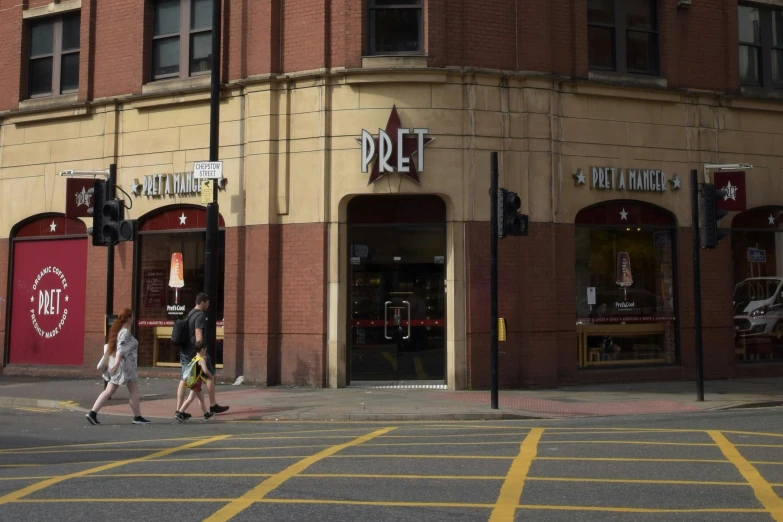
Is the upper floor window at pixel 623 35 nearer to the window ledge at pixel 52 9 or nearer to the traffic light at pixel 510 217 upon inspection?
the traffic light at pixel 510 217

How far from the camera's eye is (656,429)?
12.0 meters

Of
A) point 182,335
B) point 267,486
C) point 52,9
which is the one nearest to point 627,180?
point 182,335

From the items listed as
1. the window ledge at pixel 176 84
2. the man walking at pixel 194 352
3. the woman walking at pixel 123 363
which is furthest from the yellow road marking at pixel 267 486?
the window ledge at pixel 176 84

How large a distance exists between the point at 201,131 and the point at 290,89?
229 cm

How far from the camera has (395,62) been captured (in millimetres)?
17422

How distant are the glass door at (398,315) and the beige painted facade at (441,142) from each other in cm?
33

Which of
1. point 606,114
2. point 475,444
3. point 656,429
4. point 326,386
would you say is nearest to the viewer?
point 475,444

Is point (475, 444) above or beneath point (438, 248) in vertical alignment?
beneath

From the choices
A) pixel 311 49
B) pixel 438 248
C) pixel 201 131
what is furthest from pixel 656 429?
pixel 201 131

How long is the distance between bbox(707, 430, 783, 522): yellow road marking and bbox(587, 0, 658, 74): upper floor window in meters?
10.5

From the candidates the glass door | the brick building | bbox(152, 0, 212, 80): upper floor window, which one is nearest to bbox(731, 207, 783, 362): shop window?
the brick building

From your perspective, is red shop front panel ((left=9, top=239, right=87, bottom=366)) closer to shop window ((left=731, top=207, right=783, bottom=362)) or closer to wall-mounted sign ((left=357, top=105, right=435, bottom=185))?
wall-mounted sign ((left=357, top=105, right=435, bottom=185))

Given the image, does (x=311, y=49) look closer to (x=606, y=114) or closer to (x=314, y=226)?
(x=314, y=226)

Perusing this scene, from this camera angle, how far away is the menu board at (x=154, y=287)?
1953 centimetres
